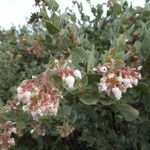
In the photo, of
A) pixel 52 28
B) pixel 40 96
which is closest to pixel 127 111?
pixel 40 96

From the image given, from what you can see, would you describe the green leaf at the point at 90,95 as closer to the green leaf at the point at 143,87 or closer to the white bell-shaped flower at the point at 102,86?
the white bell-shaped flower at the point at 102,86

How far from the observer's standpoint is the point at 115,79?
276 cm

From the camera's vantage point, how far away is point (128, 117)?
2961mm

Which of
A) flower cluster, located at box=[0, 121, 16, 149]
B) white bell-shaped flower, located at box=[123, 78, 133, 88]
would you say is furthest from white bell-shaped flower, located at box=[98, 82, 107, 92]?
flower cluster, located at box=[0, 121, 16, 149]

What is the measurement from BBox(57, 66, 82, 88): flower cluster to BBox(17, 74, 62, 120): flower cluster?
0.07 m

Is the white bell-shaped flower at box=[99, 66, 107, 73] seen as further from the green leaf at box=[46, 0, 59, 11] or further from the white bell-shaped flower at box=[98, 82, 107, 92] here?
the green leaf at box=[46, 0, 59, 11]

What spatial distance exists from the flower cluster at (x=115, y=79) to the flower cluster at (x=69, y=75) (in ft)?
0.42

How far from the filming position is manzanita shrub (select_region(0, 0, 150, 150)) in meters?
2.76

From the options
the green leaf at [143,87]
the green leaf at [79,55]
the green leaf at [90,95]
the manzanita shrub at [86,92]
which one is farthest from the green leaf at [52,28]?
the green leaf at [143,87]

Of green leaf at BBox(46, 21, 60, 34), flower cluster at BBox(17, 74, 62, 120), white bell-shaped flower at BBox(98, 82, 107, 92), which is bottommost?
flower cluster at BBox(17, 74, 62, 120)

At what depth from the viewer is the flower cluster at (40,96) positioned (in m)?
2.63

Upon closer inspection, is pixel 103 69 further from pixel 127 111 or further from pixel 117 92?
pixel 127 111

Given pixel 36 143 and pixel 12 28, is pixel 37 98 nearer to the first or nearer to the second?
pixel 36 143

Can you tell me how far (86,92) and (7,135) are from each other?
0.80 meters
